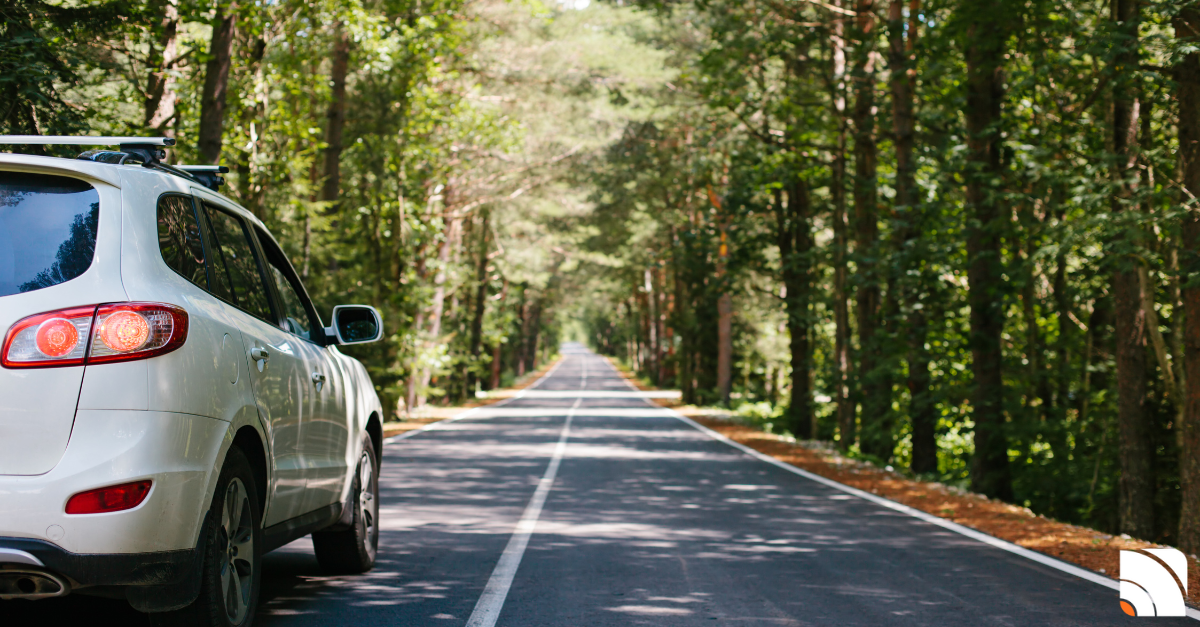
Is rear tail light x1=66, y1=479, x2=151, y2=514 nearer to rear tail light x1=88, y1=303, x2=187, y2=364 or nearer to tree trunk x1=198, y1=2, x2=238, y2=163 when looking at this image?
rear tail light x1=88, y1=303, x2=187, y2=364

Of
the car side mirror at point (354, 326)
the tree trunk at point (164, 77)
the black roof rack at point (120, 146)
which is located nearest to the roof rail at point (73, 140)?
the black roof rack at point (120, 146)

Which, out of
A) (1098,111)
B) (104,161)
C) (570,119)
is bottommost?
(104,161)

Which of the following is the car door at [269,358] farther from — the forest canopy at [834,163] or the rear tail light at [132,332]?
the forest canopy at [834,163]

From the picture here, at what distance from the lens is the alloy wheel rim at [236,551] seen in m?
4.24

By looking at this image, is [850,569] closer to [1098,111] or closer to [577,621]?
[577,621]

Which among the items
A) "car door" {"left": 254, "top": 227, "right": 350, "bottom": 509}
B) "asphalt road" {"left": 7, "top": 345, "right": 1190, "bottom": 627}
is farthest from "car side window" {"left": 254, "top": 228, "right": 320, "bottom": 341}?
"asphalt road" {"left": 7, "top": 345, "right": 1190, "bottom": 627}

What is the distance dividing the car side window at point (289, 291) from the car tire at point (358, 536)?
924 millimetres

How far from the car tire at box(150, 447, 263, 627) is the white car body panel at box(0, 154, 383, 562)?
16cm

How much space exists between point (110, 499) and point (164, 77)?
508 inches

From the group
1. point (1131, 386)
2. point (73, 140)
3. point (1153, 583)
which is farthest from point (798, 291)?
point (73, 140)

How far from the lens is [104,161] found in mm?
4023

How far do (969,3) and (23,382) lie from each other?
1131 centimetres

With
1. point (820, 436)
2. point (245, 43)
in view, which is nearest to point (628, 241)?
point (820, 436)

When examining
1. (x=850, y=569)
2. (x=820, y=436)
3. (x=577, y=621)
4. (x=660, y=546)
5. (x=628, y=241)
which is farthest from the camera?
(x=628, y=241)
